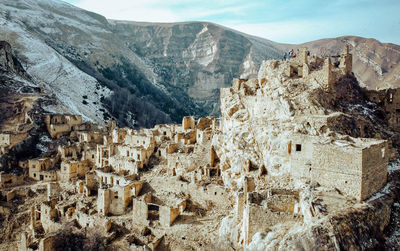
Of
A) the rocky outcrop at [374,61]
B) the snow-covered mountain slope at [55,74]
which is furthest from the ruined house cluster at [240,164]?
the snow-covered mountain slope at [55,74]

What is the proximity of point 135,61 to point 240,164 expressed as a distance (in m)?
139

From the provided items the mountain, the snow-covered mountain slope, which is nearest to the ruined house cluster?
the mountain

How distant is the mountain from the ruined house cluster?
27913 millimetres

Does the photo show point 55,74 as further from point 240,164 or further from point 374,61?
point 374,61

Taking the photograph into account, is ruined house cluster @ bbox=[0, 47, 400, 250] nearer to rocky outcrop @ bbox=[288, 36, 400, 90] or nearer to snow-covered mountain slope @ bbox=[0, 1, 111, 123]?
rocky outcrop @ bbox=[288, 36, 400, 90]

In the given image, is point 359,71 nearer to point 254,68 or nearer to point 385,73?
point 385,73

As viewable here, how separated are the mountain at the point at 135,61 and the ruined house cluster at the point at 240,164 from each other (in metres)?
27.9

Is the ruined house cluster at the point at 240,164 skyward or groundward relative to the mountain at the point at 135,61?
groundward

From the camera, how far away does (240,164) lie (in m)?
22.5

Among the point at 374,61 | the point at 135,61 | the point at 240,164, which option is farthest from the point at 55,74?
the point at 374,61

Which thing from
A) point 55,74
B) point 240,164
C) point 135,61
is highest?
point 135,61

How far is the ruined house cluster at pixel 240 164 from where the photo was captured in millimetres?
14648

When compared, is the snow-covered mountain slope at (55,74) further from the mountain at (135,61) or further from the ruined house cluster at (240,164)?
the ruined house cluster at (240,164)

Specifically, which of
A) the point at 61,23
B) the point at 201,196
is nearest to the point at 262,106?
the point at 201,196
